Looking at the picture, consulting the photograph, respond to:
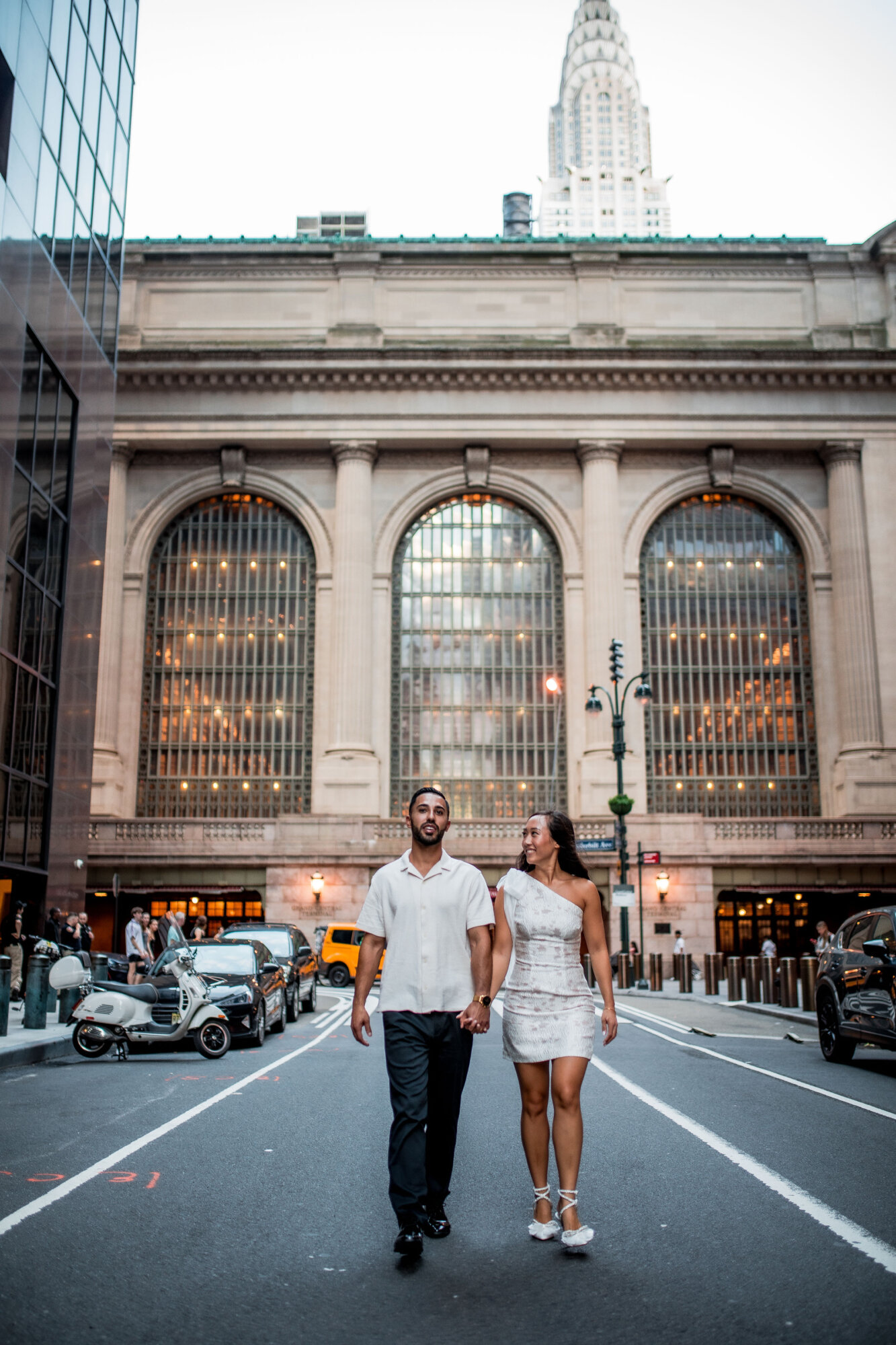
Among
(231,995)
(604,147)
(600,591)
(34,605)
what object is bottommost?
(231,995)

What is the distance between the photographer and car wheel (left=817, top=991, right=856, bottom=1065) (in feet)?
46.8

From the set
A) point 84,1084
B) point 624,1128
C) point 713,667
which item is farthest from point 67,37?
point 713,667

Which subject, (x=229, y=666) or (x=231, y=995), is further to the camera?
(x=229, y=666)

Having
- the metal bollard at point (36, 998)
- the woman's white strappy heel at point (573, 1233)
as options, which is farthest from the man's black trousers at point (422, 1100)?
the metal bollard at point (36, 998)

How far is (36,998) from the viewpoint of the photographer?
17031 millimetres

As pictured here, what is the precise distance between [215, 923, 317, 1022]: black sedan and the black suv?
8470 mm

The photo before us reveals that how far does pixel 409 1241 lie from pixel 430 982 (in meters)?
1.11

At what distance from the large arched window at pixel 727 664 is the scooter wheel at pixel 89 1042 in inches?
1394

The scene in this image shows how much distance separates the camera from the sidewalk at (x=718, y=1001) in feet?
67.9

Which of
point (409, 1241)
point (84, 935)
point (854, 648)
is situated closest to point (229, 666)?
point (854, 648)

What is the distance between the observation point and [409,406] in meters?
48.5

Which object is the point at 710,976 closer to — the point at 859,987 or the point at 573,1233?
the point at 859,987

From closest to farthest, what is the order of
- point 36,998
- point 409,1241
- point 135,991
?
1. point 409,1241
2. point 135,991
3. point 36,998

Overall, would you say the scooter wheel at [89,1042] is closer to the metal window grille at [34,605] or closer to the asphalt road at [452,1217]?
the asphalt road at [452,1217]
